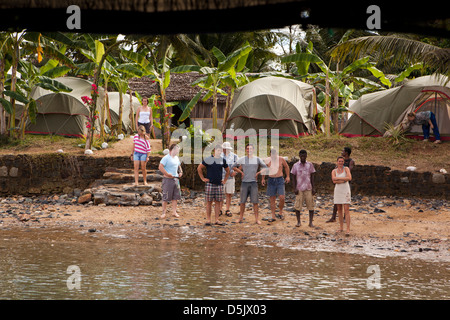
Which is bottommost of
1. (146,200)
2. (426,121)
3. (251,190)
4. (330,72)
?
(146,200)

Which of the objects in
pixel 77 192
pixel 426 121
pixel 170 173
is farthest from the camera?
pixel 426 121

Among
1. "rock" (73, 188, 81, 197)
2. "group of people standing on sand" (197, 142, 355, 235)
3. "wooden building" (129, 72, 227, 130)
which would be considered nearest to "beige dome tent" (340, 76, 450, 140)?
"wooden building" (129, 72, 227, 130)

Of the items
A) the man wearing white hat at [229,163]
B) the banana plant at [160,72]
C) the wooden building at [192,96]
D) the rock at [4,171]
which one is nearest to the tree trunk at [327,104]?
the wooden building at [192,96]

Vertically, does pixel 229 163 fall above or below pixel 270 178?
above

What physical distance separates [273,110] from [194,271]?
12.8 metres

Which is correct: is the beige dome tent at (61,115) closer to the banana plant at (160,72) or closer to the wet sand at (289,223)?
the banana plant at (160,72)

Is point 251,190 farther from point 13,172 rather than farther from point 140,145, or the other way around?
point 13,172

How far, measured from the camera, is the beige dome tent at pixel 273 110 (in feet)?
65.4

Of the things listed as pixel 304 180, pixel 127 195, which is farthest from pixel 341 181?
pixel 127 195

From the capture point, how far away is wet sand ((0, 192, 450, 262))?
10086 mm

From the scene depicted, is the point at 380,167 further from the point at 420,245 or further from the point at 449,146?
the point at 420,245

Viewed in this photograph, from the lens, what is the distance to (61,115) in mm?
21234

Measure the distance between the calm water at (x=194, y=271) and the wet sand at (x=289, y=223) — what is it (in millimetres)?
580

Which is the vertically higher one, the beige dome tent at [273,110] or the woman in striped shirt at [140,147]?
the beige dome tent at [273,110]
